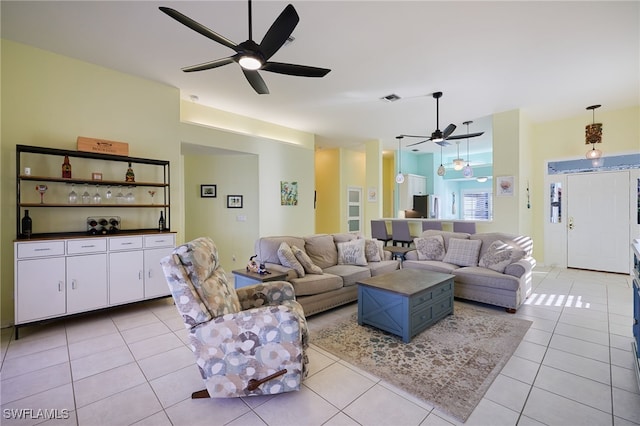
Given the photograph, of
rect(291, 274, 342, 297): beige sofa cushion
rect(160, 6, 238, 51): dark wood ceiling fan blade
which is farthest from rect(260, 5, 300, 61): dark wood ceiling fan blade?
rect(291, 274, 342, 297): beige sofa cushion

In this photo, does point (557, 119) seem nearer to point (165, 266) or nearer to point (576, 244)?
point (576, 244)

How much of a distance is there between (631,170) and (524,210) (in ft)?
6.43

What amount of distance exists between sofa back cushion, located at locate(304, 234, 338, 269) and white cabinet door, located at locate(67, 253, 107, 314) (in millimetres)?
2507

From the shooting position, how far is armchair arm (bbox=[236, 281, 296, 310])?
2.48m

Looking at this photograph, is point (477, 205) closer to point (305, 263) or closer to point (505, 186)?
point (505, 186)

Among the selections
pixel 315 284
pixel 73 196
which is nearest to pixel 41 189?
pixel 73 196

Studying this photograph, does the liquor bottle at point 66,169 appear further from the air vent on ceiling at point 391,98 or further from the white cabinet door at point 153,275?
the air vent on ceiling at point 391,98

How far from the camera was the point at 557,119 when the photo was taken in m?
6.02

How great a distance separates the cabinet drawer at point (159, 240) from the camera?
3740mm

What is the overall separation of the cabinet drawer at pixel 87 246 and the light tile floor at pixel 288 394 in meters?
0.86

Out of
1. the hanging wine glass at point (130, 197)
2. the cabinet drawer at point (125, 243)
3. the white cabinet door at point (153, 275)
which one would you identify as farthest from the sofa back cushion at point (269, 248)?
the hanging wine glass at point (130, 197)

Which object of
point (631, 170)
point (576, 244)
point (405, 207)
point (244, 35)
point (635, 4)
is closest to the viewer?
point (635, 4)

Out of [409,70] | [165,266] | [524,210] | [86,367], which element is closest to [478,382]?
[165,266]

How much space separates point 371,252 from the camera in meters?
4.64
